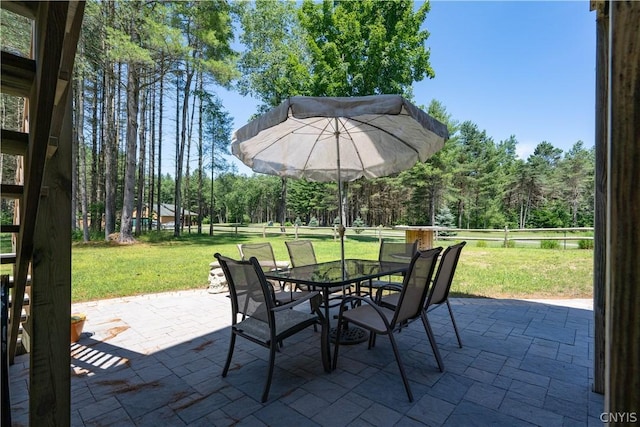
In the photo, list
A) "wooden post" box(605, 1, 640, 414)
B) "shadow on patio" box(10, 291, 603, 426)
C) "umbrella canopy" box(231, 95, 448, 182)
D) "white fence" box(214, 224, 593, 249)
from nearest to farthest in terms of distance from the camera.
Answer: "wooden post" box(605, 1, 640, 414) < "shadow on patio" box(10, 291, 603, 426) < "umbrella canopy" box(231, 95, 448, 182) < "white fence" box(214, 224, 593, 249)

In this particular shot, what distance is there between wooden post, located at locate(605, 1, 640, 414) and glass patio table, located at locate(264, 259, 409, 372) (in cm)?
203

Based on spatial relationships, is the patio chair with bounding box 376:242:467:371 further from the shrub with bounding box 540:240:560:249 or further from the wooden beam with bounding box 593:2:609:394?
the shrub with bounding box 540:240:560:249

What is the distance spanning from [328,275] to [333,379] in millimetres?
932

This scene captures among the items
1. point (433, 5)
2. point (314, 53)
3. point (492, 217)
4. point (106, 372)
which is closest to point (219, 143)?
point (314, 53)

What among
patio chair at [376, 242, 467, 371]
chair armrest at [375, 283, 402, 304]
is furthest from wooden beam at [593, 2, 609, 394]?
chair armrest at [375, 283, 402, 304]

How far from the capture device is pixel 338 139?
355 centimetres

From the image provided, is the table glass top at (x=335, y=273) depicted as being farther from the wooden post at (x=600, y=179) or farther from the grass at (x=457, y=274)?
the grass at (x=457, y=274)

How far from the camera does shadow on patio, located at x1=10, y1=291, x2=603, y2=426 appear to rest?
200 centimetres

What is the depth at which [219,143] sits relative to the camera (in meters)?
22.8

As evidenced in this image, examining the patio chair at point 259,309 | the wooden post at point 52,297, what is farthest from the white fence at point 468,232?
the wooden post at point 52,297

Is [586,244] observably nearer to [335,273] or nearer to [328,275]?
[335,273]

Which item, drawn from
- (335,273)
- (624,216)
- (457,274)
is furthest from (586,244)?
(624,216)

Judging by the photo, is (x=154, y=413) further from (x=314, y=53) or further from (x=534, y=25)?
(x=314, y=53)

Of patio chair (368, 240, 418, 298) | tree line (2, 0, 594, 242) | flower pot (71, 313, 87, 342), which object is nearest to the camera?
flower pot (71, 313, 87, 342)
